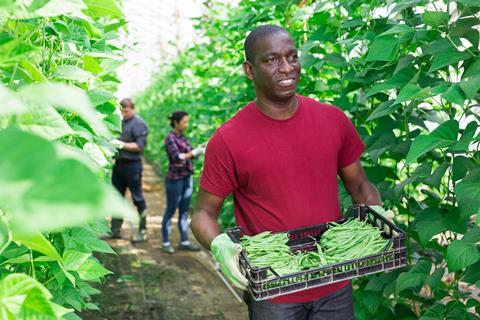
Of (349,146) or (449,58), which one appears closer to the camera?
(449,58)

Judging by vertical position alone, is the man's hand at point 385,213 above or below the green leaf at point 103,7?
below

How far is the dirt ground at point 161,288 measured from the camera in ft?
15.8

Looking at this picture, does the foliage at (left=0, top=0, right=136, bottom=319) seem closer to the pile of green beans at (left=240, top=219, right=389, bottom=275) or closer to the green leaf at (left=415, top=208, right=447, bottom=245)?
the pile of green beans at (left=240, top=219, right=389, bottom=275)

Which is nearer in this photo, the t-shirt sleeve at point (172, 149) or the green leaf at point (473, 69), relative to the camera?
the green leaf at point (473, 69)

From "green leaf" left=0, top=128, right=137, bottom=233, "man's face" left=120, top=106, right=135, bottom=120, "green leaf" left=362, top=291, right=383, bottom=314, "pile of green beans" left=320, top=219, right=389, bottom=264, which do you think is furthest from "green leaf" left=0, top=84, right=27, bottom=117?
"man's face" left=120, top=106, right=135, bottom=120

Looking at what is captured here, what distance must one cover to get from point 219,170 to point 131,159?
4.72 meters

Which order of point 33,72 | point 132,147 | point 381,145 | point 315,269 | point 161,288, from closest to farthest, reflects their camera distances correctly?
point 33,72 → point 315,269 → point 381,145 → point 161,288 → point 132,147

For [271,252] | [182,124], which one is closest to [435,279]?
[271,252]

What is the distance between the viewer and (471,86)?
6.43 feet

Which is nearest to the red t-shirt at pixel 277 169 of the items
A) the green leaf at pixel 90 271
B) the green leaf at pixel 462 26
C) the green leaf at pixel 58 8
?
the green leaf at pixel 462 26

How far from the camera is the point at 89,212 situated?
65cm

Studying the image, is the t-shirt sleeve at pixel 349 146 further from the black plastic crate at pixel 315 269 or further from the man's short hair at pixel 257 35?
the man's short hair at pixel 257 35

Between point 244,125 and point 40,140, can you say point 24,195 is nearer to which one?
point 40,140

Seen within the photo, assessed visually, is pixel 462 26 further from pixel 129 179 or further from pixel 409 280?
pixel 129 179
